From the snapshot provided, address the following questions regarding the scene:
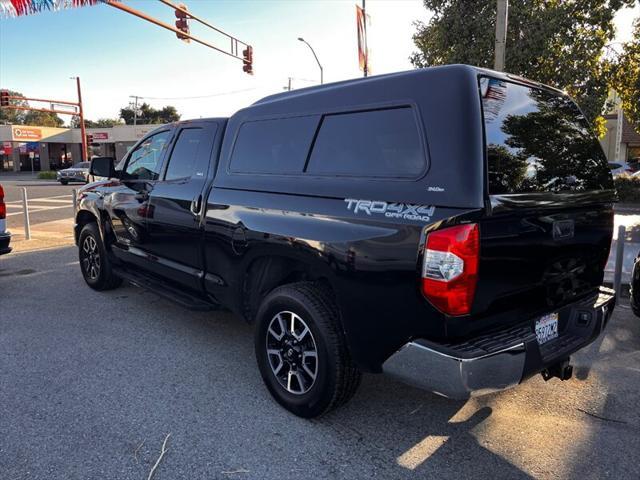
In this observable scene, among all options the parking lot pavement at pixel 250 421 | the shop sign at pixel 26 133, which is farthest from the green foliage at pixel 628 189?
the shop sign at pixel 26 133

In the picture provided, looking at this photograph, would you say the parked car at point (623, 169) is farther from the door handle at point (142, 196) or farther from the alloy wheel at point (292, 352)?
the alloy wheel at point (292, 352)

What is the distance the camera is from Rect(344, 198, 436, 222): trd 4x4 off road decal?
244cm

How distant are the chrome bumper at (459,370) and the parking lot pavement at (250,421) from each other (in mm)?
524

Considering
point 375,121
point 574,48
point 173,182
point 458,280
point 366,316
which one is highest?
point 574,48

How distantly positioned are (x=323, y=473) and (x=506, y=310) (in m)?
1.29

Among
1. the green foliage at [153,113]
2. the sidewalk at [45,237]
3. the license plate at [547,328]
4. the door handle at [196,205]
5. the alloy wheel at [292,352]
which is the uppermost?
the green foliage at [153,113]

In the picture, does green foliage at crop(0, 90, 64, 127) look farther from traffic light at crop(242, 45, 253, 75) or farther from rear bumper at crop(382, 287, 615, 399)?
rear bumper at crop(382, 287, 615, 399)

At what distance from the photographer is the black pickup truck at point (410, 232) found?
2426 millimetres

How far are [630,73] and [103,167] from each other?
52.7ft

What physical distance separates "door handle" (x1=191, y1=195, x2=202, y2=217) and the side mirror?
180cm

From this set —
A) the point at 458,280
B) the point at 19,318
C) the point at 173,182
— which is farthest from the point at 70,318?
the point at 458,280

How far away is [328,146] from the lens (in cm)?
313

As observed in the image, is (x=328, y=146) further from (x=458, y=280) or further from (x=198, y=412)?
(x=198, y=412)

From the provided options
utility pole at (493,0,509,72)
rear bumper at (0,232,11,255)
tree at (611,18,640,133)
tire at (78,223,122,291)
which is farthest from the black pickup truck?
tree at (611,18,640,133)
